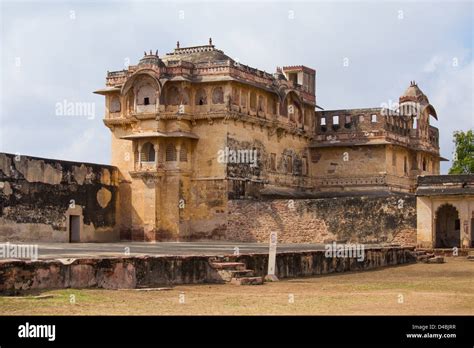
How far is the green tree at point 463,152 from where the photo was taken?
63844 mm

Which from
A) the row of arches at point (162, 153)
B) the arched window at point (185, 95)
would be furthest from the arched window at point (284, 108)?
the row of arches at point (162, 153)

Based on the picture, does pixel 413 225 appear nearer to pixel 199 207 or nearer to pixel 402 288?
pixel 199 207

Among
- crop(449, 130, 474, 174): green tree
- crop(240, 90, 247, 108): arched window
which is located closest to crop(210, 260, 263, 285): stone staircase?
crop(240, 90, 247, 108): arched window

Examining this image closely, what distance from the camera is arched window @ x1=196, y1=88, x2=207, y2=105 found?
43656 mm

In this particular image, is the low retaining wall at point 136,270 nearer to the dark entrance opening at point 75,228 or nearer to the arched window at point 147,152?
the dark entrance opening at point 75,228

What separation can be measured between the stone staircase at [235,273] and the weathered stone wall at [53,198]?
1544 centimetres

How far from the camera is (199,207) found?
4322 cm

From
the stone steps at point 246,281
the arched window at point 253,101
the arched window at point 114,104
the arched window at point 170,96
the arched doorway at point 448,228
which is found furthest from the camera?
the arched window at point 114,104

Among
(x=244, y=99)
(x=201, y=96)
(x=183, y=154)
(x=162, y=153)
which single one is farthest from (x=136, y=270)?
(x=244, y=99)

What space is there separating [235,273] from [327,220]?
19.7 meters

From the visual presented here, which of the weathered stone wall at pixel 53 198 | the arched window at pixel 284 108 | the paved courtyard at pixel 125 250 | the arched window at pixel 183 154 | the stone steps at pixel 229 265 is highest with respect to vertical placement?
the arched window at pixel 284 108

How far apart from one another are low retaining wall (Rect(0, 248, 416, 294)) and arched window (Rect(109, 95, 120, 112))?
19215 millimetres
